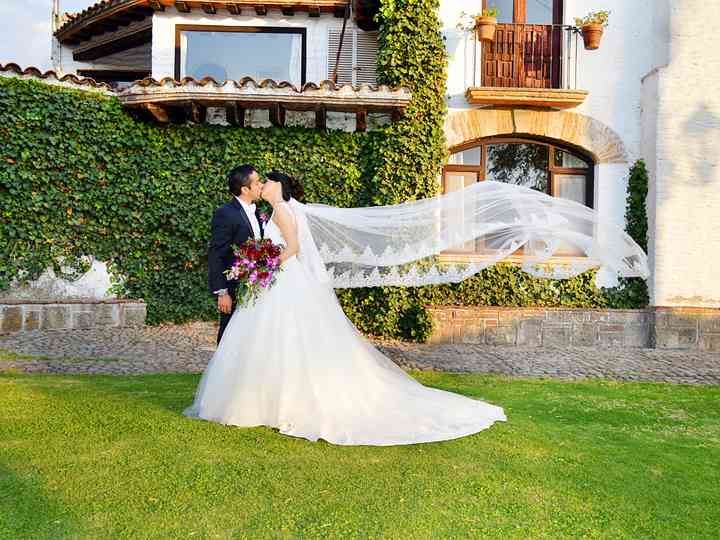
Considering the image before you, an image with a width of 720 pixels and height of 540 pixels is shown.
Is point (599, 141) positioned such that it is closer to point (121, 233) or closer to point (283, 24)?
point (283, 24)

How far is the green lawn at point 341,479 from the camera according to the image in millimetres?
3043

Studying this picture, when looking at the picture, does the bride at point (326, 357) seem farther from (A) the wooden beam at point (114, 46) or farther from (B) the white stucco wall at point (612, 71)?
(A) the wooden beam at point (114, 46)

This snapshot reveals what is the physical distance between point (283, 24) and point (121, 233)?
512cm

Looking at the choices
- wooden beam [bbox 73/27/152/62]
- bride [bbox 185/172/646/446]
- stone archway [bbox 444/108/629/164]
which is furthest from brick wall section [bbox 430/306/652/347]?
wooden beam [bbox 73/27/152/62]

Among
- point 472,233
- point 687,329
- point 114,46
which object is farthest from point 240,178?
point 114,46

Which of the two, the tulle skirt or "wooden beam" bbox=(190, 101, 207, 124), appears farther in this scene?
"wooden beam" bbox=(190, 101, 207, 124)

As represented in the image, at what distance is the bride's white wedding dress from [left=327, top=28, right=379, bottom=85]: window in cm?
743

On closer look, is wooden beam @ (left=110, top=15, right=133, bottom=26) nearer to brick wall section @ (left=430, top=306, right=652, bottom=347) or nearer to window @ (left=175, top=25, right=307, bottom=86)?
window @ (left=175, top=25, right=307, bottom=86)

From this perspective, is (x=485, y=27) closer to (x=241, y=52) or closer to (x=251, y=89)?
(x=251, y=89)

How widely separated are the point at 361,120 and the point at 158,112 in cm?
327

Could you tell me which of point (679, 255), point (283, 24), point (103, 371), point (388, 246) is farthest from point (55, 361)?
point (679, 255)

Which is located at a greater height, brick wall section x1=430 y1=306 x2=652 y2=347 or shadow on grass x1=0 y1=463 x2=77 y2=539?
brick wall section x1=430 y1=306 x2=652 y2=347

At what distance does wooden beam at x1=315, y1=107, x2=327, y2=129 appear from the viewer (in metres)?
10.3

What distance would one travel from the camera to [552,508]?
3301mm
